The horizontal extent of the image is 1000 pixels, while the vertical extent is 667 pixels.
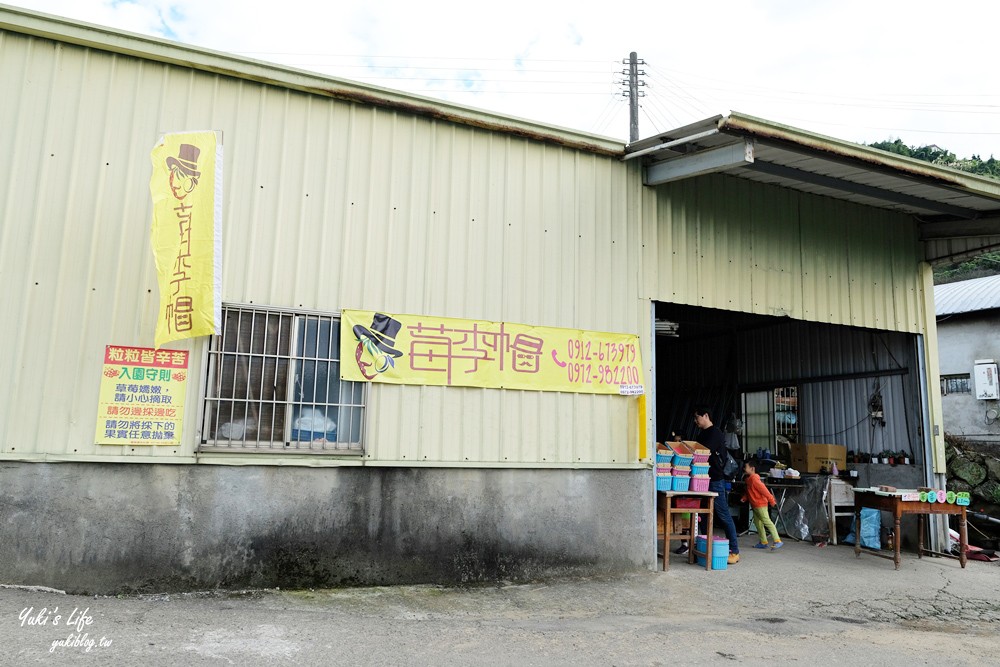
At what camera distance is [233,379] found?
7.29 metres

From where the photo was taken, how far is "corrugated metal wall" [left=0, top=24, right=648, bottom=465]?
266 inches

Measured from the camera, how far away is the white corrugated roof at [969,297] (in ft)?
64.8

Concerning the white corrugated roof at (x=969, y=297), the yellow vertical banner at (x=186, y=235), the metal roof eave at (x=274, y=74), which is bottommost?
the yellow vertical banner at (x=186, y=235)

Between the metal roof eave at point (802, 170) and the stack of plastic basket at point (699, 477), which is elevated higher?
the metal roof eave at point (802, 170)

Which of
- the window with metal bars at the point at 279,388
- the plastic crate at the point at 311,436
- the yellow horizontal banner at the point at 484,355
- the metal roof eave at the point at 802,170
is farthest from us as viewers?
the metal roof eave at the point at 802,170

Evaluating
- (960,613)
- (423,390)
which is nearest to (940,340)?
(960,613)

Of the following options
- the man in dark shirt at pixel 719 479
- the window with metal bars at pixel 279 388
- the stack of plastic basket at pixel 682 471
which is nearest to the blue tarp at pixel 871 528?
the man in dark shirt at pixel 719 479

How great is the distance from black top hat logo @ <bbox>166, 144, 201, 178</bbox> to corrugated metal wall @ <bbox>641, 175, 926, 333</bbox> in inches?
208

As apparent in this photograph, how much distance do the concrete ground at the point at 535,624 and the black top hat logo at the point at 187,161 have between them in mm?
3823

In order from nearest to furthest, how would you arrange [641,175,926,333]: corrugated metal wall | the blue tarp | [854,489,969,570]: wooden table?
1. [641,175,926,333]: corrugated metal wall
2. [854,489,969,570]: wooden table
3. the blue tarp

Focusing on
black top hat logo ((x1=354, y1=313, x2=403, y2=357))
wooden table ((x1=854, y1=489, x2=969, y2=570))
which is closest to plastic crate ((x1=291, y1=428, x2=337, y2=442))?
black top hat logo ((x1=354, y1=313, x2=403, y2=357))

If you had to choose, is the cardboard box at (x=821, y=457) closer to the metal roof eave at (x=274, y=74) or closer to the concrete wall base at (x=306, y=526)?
the concrete wall base at (x=306, y=526)

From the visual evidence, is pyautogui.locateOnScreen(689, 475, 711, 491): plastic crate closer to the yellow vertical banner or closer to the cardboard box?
the cardboard box

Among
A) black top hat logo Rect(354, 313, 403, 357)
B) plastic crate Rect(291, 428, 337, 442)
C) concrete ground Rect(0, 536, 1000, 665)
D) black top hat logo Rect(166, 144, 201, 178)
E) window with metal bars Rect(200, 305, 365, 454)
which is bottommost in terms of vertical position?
concrete ground Rect(0, 536, 1000, 665)
